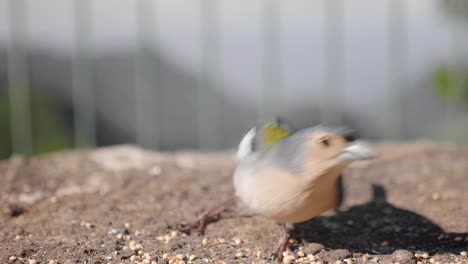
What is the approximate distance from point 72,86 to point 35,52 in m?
0.49

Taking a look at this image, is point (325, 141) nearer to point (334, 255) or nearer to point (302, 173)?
point (302, 173)

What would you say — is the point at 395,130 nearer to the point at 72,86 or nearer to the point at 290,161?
the point at 72,86

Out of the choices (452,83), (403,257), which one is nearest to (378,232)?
(403,257)

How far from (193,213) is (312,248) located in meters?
0.57

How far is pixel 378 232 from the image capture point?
2.33 metres

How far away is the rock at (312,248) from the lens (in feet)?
6.89

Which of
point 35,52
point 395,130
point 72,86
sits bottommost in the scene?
point 395,130

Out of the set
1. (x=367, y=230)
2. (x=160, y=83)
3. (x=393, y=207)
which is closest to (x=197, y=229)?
(x=367, y=230)

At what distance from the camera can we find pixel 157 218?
7.87 feet

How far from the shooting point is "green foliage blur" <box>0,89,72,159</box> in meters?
5.16

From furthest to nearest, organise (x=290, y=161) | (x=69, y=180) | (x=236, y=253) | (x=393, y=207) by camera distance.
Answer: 1. (x=69, y=180)
2. (x=393, y=207)
3. (x=236, y=253)
4. (x=290, y=161)

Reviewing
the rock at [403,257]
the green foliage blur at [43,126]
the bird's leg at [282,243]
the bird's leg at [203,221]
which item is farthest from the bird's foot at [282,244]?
the green foliage blur at [43,126]

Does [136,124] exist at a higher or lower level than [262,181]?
lower

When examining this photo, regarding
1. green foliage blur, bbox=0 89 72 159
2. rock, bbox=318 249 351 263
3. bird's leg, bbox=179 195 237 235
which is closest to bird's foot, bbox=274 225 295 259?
rock, bbox=318 249 351 263
